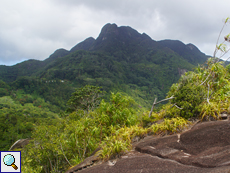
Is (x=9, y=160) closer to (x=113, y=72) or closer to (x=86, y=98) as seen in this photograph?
(x=86, y=98)

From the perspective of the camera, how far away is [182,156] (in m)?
3.00

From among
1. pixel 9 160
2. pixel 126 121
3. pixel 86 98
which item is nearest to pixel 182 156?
pixel 126 121

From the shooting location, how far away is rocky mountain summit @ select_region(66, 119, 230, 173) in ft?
8.12

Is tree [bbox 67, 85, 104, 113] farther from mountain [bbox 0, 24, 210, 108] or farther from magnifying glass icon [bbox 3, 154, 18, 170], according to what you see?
mountain [bbox 0, 24, 210, 108]

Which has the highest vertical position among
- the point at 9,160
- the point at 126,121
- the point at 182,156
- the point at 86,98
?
the point at 86,98

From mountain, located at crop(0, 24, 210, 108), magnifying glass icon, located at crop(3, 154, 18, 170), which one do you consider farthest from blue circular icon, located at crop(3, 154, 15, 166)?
mountain, located at crop(0, 24, 210, 108)

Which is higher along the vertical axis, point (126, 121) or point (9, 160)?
point (126, 121)

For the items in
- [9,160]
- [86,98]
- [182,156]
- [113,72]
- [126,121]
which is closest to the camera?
A: [182,156]

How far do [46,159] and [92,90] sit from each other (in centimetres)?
1642

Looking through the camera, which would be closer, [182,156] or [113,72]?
[182,156]

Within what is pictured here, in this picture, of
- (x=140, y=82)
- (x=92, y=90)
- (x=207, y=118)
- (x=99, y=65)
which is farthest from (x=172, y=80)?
(x=207, y=118)

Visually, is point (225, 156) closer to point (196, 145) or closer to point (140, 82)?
point (196, 145)

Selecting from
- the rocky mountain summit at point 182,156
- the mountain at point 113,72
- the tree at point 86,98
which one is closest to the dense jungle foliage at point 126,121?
the rocky mountain summit at point 182,156

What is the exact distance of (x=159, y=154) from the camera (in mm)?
3268
